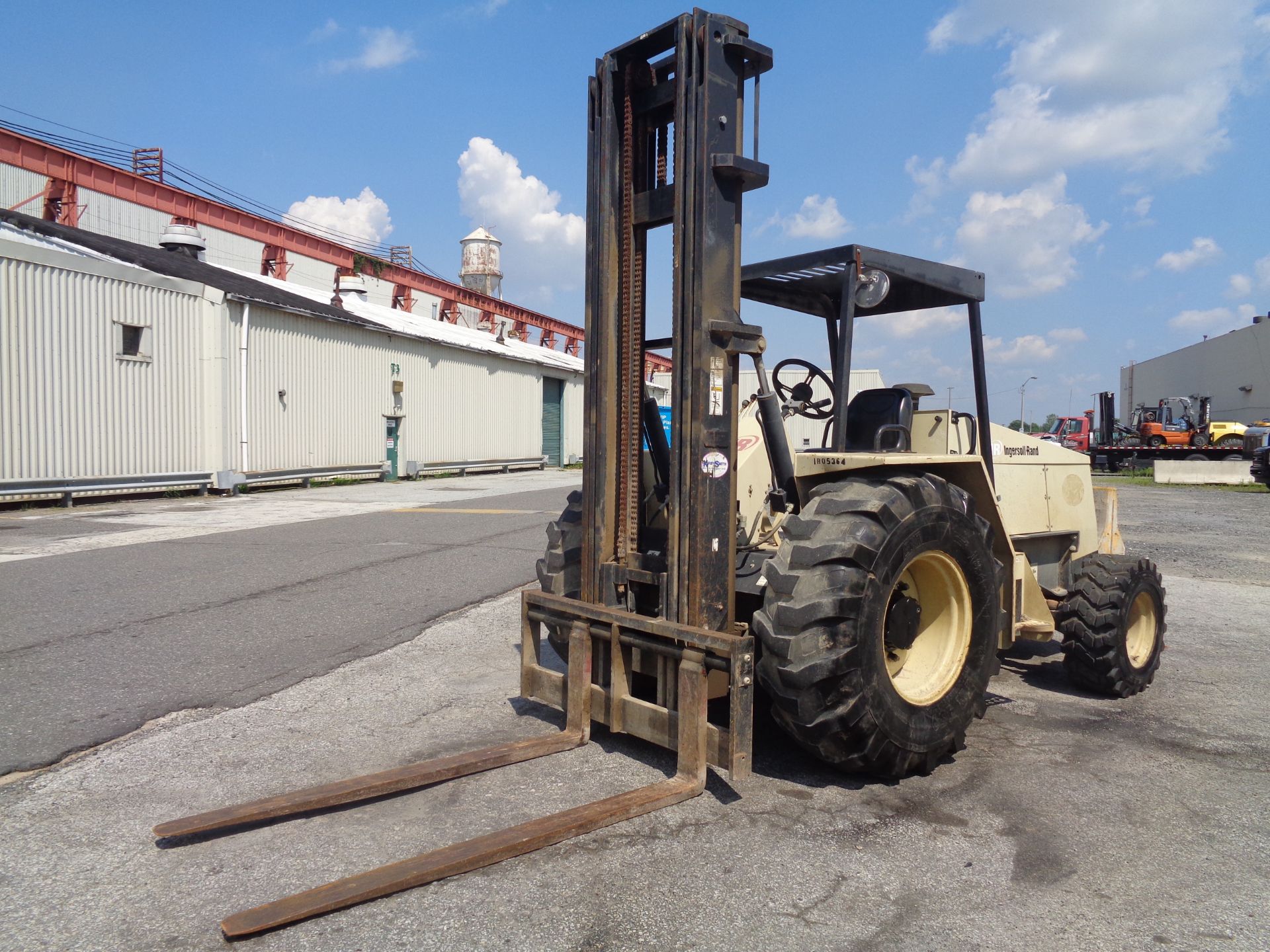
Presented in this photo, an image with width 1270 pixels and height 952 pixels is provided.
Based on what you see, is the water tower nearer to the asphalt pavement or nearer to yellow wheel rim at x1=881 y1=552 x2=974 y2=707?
the asphalt pavement

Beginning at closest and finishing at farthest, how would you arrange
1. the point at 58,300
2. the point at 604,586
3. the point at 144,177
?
the point at 604,586 < the point at 58,300 < the point at 144,177

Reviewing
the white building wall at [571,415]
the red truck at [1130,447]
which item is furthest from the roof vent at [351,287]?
the red truck at [1130,447]

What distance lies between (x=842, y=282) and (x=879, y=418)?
32.3 inches

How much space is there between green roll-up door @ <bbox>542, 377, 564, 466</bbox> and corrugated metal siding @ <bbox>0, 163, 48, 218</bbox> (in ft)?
57.4

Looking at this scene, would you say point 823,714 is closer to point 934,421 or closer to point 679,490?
point 679,490

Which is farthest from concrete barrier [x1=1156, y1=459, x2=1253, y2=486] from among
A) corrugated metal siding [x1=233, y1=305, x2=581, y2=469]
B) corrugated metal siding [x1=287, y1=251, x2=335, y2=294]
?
corrugated metal siding [x1=287, y1=251, x2=335, y2=294]

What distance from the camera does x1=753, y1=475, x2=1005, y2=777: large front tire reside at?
3809 millimetres

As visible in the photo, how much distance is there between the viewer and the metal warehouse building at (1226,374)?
4884 centimetres

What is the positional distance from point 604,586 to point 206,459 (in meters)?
17.6

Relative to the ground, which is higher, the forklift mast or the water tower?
the water tower

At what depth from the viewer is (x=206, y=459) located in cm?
1969

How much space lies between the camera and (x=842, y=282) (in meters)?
5.22

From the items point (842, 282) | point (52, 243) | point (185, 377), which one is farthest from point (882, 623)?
point (52, 243)

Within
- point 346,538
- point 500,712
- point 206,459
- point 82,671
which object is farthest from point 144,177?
point 500,712
